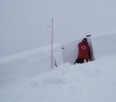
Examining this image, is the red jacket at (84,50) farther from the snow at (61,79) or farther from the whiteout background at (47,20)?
the whiteout background at (47,20)

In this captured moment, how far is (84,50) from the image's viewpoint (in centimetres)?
371

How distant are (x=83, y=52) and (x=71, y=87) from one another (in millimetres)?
1460

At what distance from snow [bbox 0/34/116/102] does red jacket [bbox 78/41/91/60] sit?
173 mm

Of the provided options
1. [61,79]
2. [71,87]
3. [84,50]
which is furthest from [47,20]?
[71,87]

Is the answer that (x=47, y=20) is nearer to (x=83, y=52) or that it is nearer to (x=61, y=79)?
(x=83, y=52)

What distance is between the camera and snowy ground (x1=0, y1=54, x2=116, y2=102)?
2129 mm

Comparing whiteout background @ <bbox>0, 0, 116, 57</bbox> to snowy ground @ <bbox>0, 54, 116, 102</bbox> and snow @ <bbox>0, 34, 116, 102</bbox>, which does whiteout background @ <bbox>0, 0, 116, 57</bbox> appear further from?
snowy ground @ <bbox>0, 54, 116, 102</bbox>

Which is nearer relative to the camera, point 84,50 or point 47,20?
point 84,50

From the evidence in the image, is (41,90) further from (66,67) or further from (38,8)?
(38,8)

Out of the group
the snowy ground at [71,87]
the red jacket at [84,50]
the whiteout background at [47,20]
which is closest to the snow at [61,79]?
the snowy ground at [71,87]

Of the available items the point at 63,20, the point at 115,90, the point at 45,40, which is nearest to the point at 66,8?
the point at 63,20

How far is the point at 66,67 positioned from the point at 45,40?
8.39 feet

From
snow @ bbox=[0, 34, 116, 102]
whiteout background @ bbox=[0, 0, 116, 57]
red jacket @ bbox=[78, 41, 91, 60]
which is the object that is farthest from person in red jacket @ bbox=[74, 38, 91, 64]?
whiteout background @ bbox=[0, 0, 116, 57]

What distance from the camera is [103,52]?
3.62 meters
